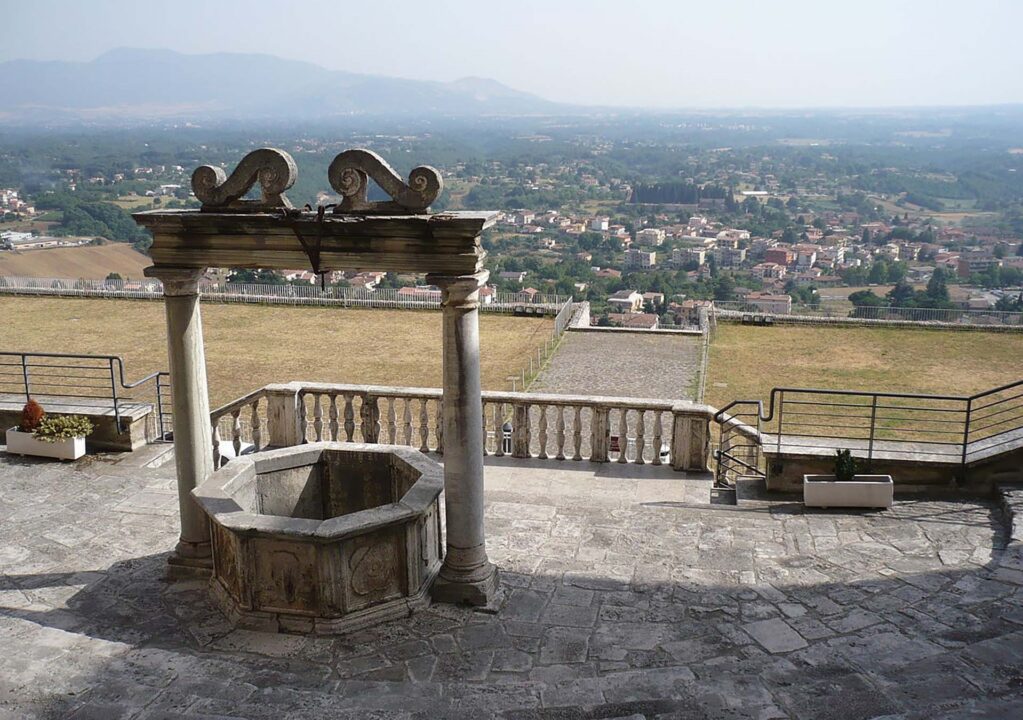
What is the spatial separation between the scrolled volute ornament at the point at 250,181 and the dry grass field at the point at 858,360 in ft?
44.3

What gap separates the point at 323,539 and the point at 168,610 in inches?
62.5

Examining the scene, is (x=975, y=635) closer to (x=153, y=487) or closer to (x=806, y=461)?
(x=806, y=461)

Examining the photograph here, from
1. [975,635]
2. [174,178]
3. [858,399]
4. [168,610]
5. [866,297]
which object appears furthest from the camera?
[174,178]

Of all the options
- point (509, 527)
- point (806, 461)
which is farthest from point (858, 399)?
point (509, 527)

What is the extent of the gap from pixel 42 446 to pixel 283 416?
269cm

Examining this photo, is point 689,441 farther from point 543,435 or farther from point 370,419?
point 370,419

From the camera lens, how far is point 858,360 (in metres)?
22.9

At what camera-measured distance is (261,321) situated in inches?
1063

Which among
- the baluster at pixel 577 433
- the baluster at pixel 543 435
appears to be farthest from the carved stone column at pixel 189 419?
the baluster at pixel 577 433

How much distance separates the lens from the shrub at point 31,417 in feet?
33.2

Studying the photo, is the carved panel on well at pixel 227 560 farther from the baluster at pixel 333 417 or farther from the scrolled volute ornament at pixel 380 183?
the baluster at pixel 333 417

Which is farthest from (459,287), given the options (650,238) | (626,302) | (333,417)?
(650,238)

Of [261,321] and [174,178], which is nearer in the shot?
[261,321]

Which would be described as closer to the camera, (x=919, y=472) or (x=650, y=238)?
(x=919, y=472)
